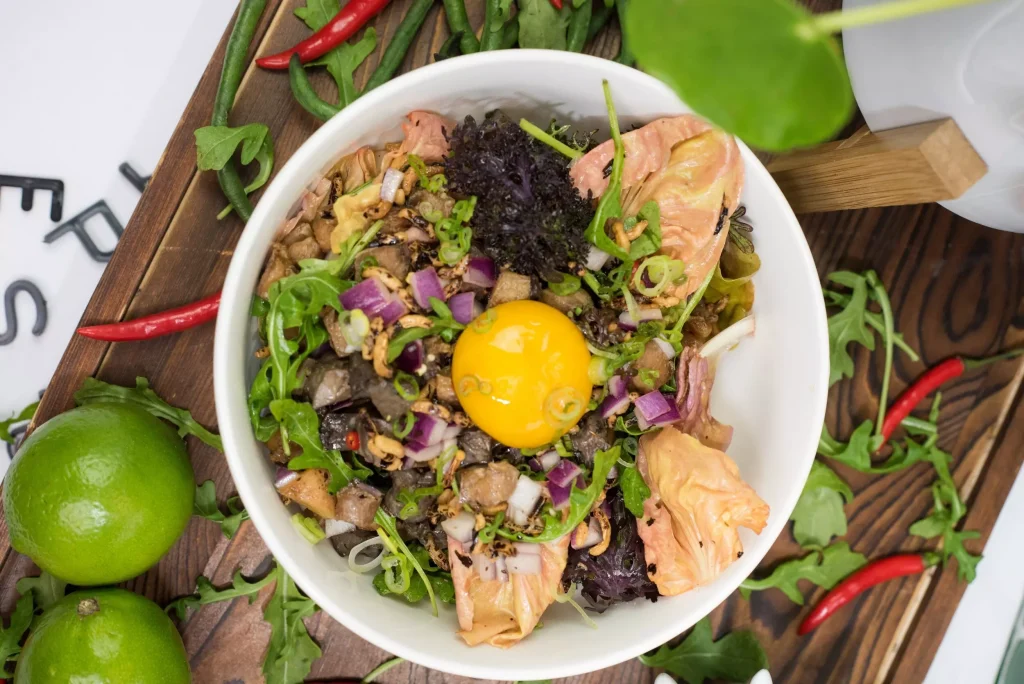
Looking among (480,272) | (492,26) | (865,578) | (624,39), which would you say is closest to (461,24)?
(492,26)

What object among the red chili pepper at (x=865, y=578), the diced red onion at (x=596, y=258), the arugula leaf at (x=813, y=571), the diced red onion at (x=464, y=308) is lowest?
the red chili pepper at (x=865, y=578)

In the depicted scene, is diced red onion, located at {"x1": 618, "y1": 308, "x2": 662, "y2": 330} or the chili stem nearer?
the chili stem

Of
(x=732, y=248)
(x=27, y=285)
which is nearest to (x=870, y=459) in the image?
(x=732, y=248)

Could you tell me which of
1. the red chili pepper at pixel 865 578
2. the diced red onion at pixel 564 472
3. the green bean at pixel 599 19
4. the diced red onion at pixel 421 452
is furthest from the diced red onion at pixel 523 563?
the green bean at pixel 599 19

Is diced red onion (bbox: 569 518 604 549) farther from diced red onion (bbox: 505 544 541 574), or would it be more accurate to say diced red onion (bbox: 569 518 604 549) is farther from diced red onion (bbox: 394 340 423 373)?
diced red onion (bbox: 394 340 423 373)

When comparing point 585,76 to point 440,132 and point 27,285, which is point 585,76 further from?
point 27,285

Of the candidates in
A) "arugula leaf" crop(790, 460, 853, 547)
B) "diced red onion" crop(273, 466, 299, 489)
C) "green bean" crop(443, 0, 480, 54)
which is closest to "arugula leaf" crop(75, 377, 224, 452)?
"diced red onion" crop(273, 466, 299, 489)

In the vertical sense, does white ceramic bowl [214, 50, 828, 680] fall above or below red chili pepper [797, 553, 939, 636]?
above

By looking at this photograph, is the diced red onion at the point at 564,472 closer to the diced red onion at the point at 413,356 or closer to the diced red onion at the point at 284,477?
the diced red onion at the point at 413,356
